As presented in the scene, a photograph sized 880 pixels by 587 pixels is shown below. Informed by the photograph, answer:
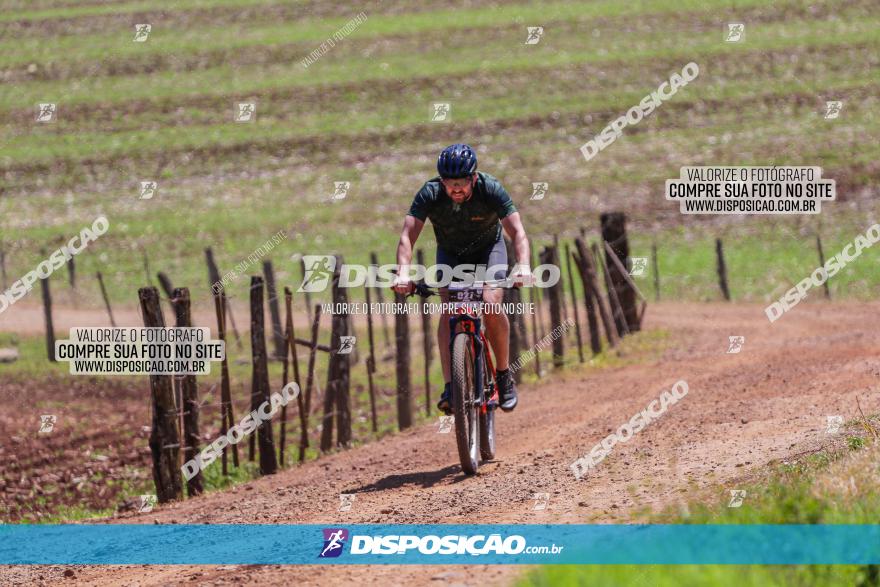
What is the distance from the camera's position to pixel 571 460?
10.9 m

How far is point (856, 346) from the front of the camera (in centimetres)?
1642

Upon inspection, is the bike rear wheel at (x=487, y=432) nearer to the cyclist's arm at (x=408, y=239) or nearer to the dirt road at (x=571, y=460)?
the dirt road at (x=571, y=460)

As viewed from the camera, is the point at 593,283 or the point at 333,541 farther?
the point at 593,283

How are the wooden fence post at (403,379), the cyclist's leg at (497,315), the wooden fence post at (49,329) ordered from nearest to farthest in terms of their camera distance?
the cyclist's leg at (497,315) → the wooden fence post at (403,379) → the wooden fence post at (49,329)

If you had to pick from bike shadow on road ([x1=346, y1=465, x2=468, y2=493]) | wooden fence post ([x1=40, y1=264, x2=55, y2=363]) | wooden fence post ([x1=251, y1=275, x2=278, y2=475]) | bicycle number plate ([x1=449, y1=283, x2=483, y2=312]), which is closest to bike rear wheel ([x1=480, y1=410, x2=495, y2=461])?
bike shadow on road ([x1=346, y1=465, x2=468, y2=493])

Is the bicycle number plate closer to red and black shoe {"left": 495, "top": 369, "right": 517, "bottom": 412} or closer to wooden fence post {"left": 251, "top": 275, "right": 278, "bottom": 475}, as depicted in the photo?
red and black shoe {"left": 495, "top": 369, "right": 517, "bottom": 412}

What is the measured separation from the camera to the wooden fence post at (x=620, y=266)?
66.7 feet

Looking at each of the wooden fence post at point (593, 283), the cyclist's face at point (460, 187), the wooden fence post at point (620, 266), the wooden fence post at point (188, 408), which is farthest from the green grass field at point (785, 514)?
the wooden fence post at point (620, 266)

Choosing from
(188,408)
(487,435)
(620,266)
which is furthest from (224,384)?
(620,266)

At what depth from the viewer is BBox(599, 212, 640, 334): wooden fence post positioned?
20328 millimetres

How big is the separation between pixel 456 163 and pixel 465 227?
68cm

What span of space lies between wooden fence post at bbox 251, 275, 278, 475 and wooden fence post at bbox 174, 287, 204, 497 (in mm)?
751

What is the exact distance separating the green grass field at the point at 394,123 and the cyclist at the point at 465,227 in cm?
1934

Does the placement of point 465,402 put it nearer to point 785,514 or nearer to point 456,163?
point 456,163
